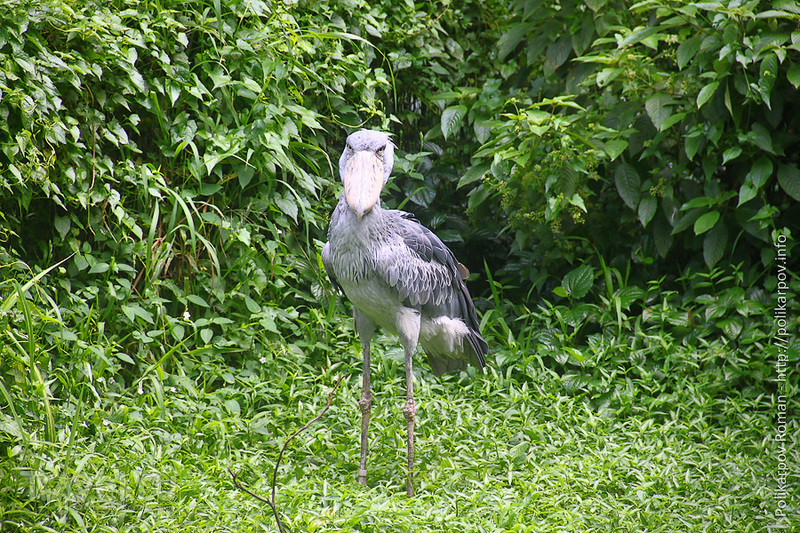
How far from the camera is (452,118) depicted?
4418 millimetres

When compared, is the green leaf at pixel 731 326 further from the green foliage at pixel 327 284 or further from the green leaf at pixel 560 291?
the green leaf at pixel 560 291

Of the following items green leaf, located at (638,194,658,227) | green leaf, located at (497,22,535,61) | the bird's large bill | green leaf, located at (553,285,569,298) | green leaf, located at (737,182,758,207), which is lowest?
green leaf, located at (553,285,569,298)

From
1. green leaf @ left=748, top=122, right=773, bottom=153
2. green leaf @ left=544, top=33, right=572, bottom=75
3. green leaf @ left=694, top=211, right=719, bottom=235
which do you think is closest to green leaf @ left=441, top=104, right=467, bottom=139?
green leaf @ left=544, top=33, right=572, bottom=75

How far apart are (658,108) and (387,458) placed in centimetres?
225

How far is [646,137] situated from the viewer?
4051 millimetres

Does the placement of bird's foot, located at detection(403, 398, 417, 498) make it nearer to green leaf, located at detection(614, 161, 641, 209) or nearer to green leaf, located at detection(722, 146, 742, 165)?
green leaf, located at detection(614, 161, 641, 209)

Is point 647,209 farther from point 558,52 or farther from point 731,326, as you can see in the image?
point 558,52

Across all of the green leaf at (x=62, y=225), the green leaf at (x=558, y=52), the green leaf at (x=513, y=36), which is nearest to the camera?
the green leaf at (x=62, y=225)

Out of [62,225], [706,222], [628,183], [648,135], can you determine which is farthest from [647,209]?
[62,225]

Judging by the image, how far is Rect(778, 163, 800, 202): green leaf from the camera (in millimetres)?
3693

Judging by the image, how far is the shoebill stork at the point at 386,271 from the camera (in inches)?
111

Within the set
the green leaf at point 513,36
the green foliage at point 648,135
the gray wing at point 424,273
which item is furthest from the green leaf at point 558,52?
the gray wing at point 424,273

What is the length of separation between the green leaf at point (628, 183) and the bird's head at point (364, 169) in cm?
170

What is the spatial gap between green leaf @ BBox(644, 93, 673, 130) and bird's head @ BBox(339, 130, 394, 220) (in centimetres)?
162
